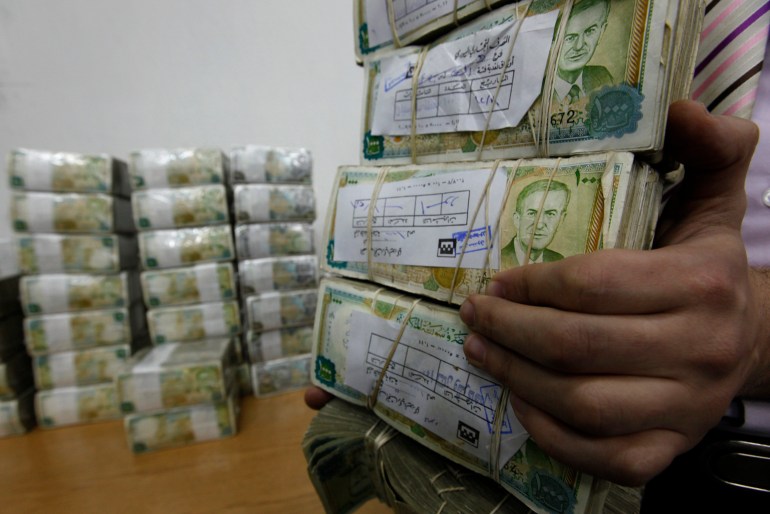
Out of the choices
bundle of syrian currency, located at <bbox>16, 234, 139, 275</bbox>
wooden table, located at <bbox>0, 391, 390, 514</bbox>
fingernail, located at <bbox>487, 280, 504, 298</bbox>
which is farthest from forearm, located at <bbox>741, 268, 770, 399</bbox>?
bundle of syrian currency, located at <bbox>16, 234, 139, 275</bbox>

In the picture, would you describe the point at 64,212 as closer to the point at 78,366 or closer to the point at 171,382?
the point at 78,366

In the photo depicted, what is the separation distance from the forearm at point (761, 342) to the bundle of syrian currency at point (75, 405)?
1.90m

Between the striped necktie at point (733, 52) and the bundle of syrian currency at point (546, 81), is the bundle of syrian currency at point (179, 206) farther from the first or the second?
the striped necktie at point (733, 52)

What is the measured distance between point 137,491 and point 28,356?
0.96 meters

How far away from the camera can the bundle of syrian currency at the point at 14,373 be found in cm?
135

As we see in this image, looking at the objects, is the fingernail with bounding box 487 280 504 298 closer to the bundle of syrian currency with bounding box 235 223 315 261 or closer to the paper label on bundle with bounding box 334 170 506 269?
the paper label on bundle with bounding box 334 170 506 269

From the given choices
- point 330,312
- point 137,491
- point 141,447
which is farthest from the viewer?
point 141,447

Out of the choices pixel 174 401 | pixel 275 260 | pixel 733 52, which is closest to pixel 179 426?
pixel 174 401

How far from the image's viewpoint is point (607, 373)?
328 millimetres

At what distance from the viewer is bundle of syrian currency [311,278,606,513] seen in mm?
438

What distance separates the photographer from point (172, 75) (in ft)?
5.67

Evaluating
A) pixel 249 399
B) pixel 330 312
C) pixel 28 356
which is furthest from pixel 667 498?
pixel 28 356

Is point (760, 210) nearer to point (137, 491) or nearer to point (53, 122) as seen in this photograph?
point (137, 491)

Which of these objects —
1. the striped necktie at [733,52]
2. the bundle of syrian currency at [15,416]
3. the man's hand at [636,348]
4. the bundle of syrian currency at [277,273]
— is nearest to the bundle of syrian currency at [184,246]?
the bundle of syrian currency at [277,273]
